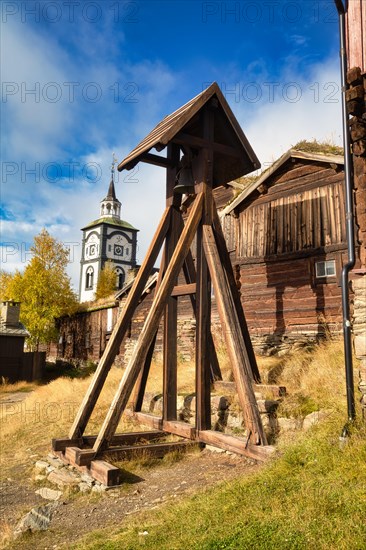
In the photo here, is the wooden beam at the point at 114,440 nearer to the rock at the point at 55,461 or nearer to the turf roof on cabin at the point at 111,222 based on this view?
the rock at the point at 55,461

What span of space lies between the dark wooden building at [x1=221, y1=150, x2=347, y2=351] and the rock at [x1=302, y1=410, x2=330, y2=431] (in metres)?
5.33

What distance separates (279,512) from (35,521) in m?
2.67

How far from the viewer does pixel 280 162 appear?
1295 centimetres

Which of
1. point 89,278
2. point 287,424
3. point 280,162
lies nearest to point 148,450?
point 287,424

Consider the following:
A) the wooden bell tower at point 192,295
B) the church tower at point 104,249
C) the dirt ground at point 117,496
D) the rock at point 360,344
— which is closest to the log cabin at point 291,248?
the wooden bell tower at point 192,295

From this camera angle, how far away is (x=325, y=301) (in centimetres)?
1205

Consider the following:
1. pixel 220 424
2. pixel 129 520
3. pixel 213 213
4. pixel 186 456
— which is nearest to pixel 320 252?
pixel 213 213

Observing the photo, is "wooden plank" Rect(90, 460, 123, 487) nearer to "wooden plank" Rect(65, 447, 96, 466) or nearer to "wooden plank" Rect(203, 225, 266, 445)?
"wooden plank" Rect(65, 447, 96, 466)

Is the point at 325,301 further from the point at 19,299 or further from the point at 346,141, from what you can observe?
the point at 19,299

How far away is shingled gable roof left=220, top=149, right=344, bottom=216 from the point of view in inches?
461

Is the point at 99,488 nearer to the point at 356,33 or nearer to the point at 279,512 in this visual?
the point at 279,512

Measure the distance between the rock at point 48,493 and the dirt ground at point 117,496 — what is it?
0.19 ft

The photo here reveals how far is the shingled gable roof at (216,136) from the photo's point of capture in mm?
7203

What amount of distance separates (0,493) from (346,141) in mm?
6879
